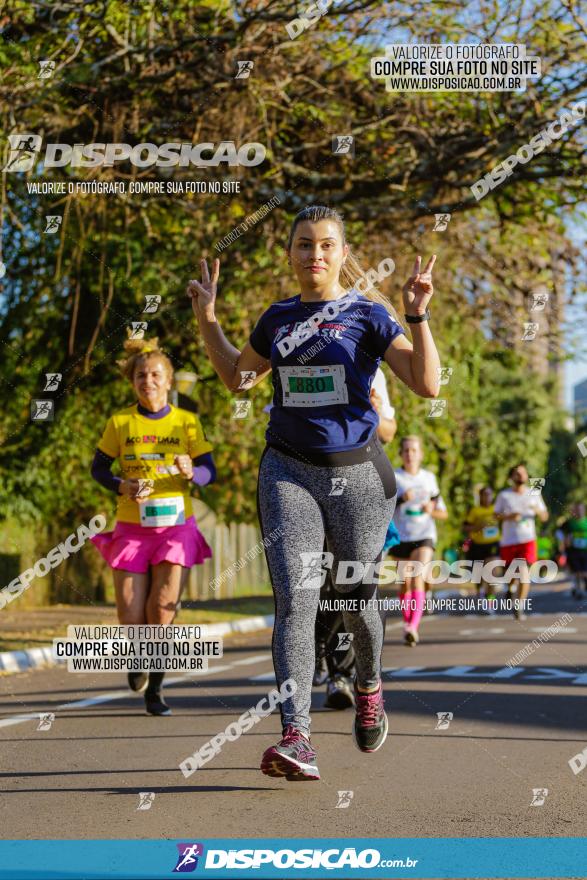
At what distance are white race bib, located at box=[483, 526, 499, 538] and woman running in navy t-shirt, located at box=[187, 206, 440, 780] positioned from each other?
17.1 metres

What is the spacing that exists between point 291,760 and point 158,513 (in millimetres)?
3150

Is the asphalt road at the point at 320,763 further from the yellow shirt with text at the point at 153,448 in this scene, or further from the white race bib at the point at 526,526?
the white race bib at the point at 526,526

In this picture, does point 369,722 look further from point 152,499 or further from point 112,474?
point 112,474

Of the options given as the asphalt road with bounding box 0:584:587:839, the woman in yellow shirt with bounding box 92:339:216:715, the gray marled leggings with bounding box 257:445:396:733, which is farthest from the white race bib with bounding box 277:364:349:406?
the woman in yellow shirt with bounding box 92:339:216:715

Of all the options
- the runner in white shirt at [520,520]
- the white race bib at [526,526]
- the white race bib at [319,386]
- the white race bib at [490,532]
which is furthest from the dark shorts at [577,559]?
the white race bib at [319,386]

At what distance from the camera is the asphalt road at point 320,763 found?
4484 mm

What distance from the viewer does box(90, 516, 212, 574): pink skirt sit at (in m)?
7.43

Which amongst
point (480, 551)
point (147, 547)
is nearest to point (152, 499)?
point (147, 547)

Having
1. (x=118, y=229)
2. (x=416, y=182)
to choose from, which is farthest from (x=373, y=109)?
(x=118, y=229)

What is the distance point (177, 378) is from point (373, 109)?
144 inches

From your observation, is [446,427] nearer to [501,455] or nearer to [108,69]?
[108,69]

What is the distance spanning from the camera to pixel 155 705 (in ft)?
24.9

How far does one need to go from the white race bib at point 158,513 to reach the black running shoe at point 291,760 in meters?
3.02

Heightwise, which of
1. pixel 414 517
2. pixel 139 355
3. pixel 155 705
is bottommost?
pixel 155 705
